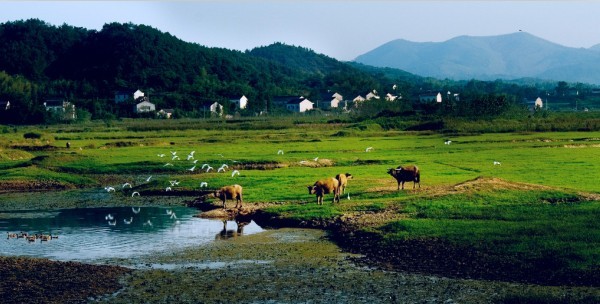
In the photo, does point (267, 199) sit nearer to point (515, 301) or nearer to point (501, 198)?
point (501, 198)

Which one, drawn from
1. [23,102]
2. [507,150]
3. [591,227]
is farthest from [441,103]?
[591,227]

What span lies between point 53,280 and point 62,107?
12527 centimetres

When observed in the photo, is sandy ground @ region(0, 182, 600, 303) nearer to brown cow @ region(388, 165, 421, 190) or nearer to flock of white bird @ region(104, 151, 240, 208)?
flock of white bird @ region(104, 151, 240, 208)

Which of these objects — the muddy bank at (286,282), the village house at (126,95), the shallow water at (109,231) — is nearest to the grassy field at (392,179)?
the muddy bank at (286,282)

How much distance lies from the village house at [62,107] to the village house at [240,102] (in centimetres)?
3916

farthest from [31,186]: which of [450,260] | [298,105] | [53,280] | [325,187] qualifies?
[298,105]

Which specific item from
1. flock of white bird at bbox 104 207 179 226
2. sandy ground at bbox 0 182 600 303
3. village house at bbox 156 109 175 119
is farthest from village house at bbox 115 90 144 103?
sandy ground at bbox 0 182 600 303

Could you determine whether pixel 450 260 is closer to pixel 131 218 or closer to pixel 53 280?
pixel 53 280

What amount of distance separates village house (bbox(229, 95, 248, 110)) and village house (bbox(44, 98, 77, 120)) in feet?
128

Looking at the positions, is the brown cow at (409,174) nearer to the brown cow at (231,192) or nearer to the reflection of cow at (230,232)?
the brown cow at (231,192)

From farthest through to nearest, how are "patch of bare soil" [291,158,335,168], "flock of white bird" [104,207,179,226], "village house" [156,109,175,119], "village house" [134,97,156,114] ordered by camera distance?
"village house" [134,97,156,114] → "village house" [156,109,175,119] → "patch of bare soil" [291,158,335,168] → "flock of white bird" [104,207,179,226]

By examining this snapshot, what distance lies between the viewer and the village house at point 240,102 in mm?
165475

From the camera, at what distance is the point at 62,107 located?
5497 inches

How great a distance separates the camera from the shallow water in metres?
26.8
